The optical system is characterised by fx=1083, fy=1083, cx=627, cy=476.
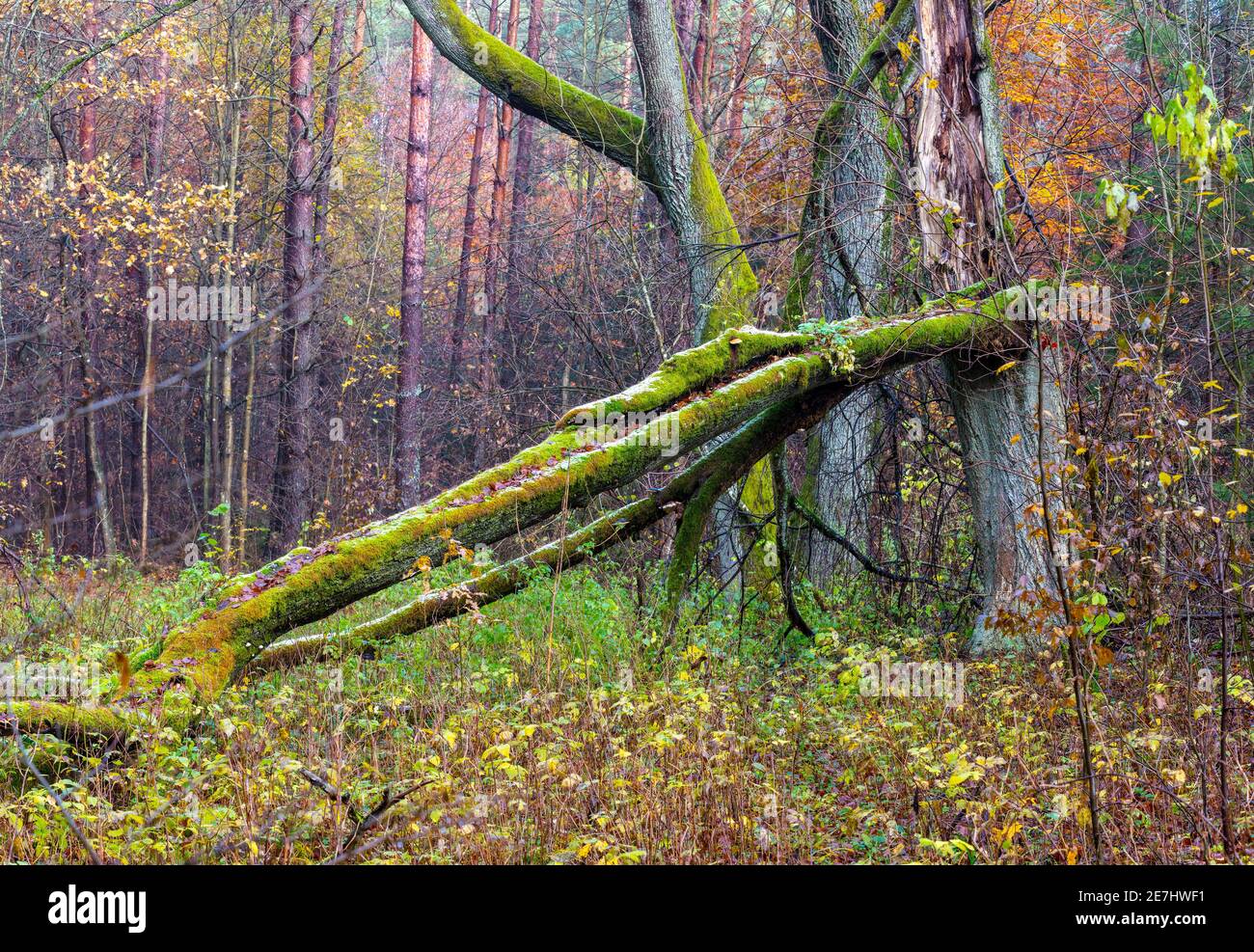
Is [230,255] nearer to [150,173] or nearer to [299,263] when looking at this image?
[299,263]

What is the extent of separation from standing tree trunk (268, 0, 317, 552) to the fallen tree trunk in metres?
10.9

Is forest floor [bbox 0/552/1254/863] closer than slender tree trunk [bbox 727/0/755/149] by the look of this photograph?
Yes

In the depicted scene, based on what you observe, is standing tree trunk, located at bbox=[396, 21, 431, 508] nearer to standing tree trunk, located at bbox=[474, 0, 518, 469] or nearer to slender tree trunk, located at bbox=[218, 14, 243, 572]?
standing tree trunk, located at bbox=[474, 0, 518, 469]

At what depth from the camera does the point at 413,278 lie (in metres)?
18.0

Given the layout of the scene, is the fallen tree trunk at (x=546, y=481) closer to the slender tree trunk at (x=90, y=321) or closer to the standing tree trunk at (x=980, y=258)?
the standing tree trunk at (x=980, y=258)

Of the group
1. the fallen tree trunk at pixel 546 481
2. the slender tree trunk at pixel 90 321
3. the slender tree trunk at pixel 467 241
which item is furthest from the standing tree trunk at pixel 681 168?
the slender tree trunk at pixel 467 241

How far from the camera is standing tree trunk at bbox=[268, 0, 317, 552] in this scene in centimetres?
1672

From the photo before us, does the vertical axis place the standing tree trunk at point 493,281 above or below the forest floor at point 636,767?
above

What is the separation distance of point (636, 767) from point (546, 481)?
157 cm

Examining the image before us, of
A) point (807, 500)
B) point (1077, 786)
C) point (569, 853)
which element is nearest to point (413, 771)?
A: point (569, 853)

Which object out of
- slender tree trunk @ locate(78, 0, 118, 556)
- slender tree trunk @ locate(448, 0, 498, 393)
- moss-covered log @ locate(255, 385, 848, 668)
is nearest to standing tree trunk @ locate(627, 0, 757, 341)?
moss-covered log @ locate(255, 385, 848, 668)

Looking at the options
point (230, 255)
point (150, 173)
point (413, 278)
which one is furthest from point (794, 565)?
point (150, 173)

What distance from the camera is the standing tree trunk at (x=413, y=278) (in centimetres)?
1758

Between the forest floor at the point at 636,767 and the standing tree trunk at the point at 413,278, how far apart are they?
Result: 10301mm
